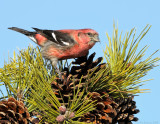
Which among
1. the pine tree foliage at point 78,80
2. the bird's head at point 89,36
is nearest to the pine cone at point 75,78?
the pine tree foliage at point 78,80

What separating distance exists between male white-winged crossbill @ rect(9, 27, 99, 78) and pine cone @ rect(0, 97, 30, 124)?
0.97m

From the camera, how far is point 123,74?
2629 mm

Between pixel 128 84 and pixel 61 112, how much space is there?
2.72 feet

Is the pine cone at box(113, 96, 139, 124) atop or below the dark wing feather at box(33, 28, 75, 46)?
below

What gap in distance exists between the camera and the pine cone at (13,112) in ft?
7.72

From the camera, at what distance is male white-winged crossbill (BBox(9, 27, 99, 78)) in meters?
3.42

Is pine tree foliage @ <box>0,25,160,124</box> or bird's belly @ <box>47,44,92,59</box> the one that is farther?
bird's belly @ <box>47,44,92,59</box>

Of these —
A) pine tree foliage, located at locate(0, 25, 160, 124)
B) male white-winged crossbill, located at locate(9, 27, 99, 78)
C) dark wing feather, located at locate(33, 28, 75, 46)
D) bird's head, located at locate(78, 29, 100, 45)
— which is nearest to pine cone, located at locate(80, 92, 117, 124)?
pine tree foliage, located at locate(0, 25, 160, 124)

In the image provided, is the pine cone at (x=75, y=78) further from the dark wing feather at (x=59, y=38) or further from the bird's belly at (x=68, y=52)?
the dark wing feather at (x=59, y=38)

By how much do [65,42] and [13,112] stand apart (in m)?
1.52

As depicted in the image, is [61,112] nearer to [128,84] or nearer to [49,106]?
[49,106]

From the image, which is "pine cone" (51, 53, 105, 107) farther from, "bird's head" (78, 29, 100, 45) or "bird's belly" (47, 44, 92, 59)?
"bird's head" (78, 29, 100, 45)

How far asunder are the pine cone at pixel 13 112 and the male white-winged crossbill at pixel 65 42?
97cm

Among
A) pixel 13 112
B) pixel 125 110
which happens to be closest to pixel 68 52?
pixel 125 110
